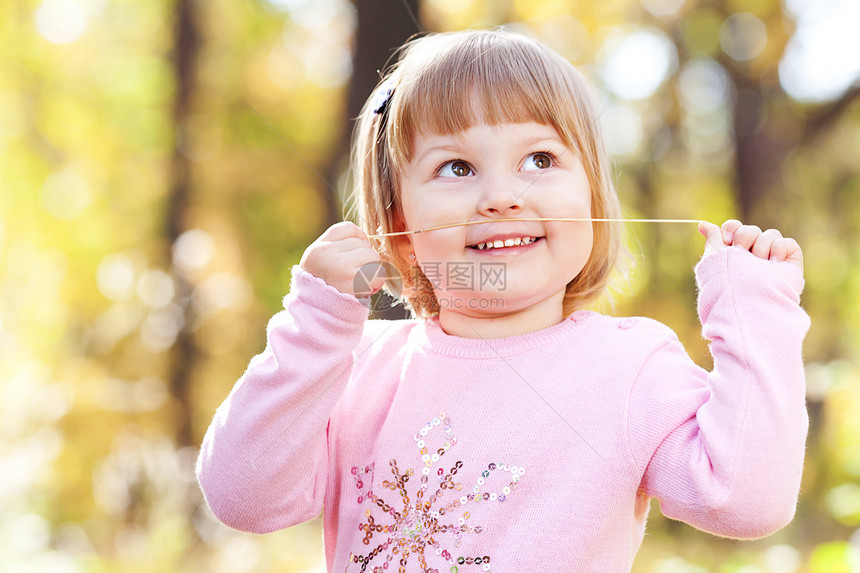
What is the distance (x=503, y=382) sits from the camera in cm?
95

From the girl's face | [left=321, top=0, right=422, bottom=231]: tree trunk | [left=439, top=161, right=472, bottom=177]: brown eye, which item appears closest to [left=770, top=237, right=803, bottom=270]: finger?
the girl's face

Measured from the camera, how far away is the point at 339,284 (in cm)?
95

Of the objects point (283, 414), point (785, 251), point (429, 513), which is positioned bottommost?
point (429, 513)

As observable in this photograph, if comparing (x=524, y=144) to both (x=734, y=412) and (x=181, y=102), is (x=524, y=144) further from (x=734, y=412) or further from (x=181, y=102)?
(x=181, y=102)

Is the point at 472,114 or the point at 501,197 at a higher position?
the point at 472,114

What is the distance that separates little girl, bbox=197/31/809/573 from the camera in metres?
0.83

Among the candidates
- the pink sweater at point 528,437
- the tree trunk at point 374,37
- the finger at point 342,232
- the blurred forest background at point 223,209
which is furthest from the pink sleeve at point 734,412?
the blurred forest background at point 223,209

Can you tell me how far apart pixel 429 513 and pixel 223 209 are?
14.4ft

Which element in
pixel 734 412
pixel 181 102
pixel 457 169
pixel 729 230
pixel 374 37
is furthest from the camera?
pixel 181 102

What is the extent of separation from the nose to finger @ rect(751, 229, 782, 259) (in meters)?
0.29

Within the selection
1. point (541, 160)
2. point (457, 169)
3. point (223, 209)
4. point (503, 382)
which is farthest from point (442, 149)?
point (223, 209)

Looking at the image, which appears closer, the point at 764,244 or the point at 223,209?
the point at 764,244

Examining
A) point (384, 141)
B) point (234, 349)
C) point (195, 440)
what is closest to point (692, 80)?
point (234, 349)

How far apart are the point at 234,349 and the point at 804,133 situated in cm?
348
